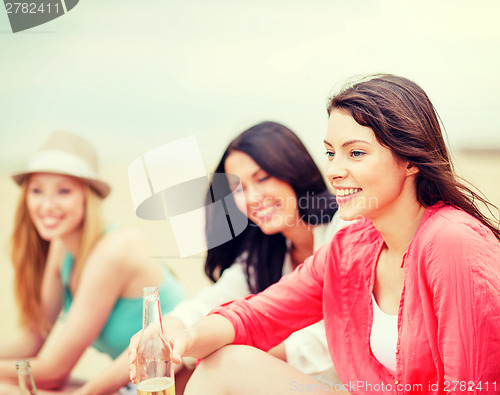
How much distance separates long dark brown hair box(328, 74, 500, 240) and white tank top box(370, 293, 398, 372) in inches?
11.1

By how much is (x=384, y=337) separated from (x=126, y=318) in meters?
1.13

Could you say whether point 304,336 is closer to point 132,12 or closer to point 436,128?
point 436,128

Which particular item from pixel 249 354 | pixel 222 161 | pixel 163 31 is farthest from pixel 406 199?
pixel 163 31

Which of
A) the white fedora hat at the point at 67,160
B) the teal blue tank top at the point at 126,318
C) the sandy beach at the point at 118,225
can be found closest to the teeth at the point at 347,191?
the sandy beach at the point at 118,225

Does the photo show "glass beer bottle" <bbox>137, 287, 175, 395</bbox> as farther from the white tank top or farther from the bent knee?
the white tank top

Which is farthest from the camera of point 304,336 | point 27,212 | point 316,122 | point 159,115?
point 27,212

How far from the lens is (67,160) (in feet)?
7.22

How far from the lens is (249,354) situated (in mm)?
1379

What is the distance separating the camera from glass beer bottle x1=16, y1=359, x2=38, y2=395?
159cm

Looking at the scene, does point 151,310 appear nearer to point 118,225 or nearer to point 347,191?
point 347,191

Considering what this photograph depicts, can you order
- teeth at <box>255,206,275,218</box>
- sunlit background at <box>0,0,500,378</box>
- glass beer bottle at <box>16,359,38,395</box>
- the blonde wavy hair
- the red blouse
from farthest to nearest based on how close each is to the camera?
the blonde wavy hair
teeth at <box>255,206,275,218</box>
sunlit background at <box>0,0,500,378</box>
glass beer bottle at <box>16,359,38,395</box>
the red blouse

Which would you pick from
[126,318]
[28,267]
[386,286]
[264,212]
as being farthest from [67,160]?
[386,286]

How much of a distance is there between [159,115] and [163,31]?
0.98 feet

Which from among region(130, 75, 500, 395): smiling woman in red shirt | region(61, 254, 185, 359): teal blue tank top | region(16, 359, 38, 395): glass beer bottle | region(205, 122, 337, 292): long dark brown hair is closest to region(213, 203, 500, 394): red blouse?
region(130, 75, 500, 395): smiling woman in red shirt
